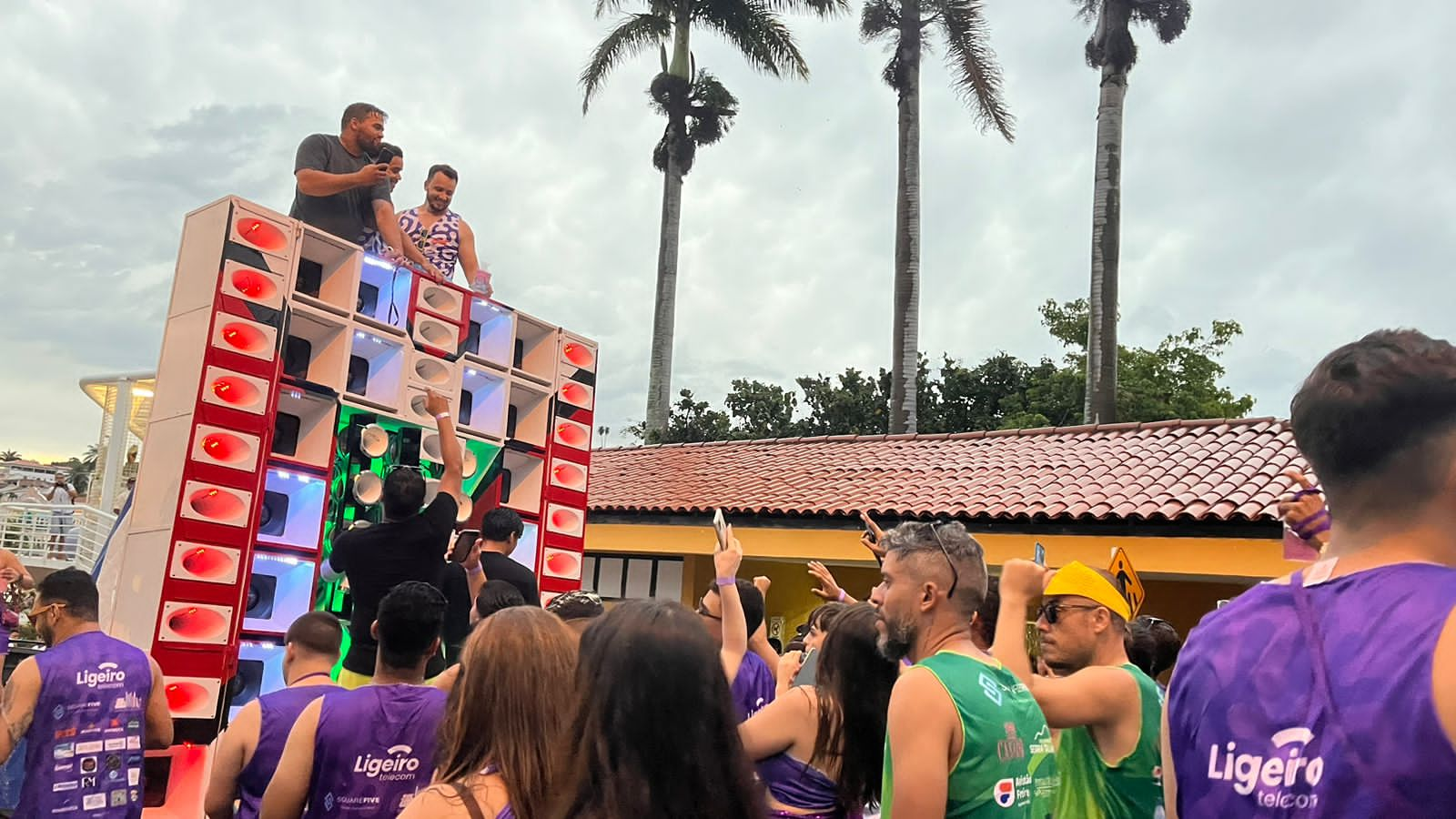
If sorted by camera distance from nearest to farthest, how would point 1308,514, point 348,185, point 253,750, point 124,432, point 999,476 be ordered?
1. point 1308,514
2. point 253,750
3. point 348,185
4. point 124,432
5. point 999,476

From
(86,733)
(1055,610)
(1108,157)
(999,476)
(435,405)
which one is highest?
(1108,157)

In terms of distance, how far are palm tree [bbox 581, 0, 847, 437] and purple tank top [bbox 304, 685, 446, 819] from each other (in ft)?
71.7

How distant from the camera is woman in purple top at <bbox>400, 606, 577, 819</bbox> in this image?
2354 mm

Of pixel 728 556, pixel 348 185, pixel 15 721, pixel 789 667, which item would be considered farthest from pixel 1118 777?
pixel 348 185

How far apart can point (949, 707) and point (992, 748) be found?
166 millimetres

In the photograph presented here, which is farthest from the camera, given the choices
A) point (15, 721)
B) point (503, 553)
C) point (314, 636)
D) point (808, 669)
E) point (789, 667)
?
Result: point (503, 553)

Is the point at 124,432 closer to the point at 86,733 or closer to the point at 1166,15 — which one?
the point at 86,733

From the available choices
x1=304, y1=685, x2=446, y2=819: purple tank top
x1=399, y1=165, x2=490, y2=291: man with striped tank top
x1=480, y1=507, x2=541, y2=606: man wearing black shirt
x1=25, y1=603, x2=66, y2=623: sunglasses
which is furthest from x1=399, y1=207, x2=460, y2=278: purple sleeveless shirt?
x1=304, y1=685, x2=446, y2=819: purple tank top

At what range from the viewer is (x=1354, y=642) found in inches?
63.2

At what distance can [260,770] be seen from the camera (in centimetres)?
348

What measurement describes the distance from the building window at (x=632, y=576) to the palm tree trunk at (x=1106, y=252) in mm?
10259

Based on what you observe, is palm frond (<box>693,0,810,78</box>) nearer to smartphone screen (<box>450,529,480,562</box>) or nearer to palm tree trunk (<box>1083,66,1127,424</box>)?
palm tree trunk (<box>1083,66,1127,424</box>)

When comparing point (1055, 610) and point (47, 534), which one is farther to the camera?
point (47, 534)

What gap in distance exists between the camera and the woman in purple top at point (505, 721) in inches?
92.7
